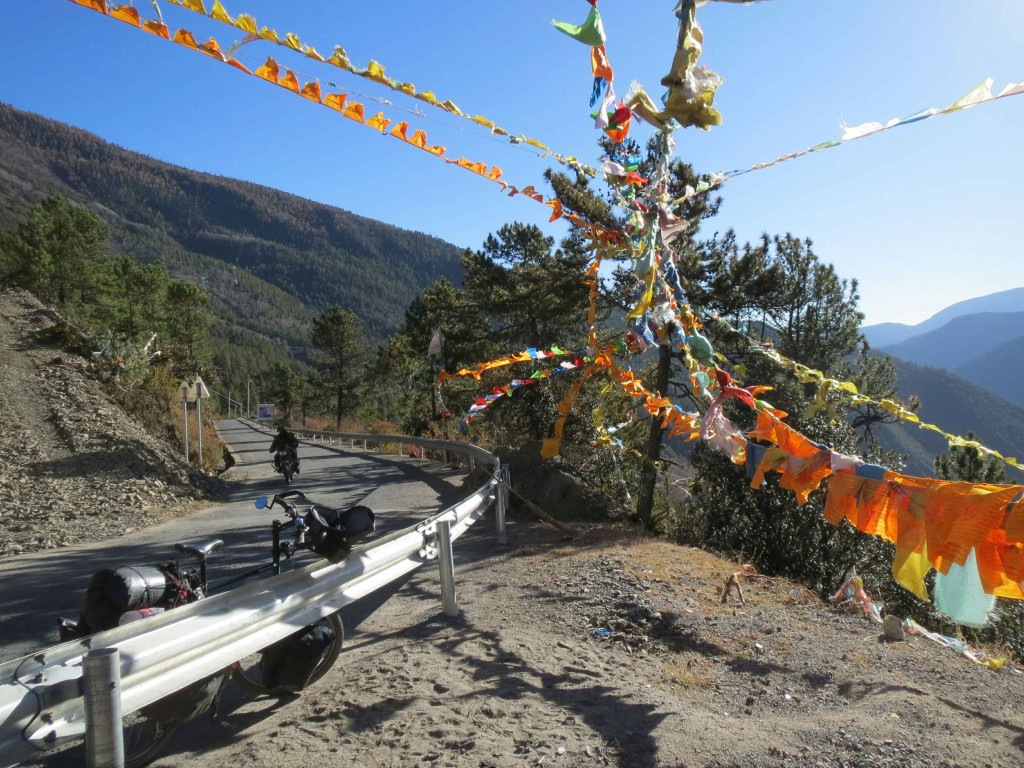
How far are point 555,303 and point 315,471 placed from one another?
34.4ft

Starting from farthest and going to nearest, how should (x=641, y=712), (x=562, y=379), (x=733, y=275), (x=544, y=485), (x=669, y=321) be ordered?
(x=562, y=379) < (x=733, y=275) < (x=544, y=485) < (x=669, y=321) < (x=641, y=712)

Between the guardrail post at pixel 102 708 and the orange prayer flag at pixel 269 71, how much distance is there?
409 cm

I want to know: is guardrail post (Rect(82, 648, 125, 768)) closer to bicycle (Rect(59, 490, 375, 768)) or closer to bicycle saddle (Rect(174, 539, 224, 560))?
bicycle (Rect(59, 490, 375, 768))

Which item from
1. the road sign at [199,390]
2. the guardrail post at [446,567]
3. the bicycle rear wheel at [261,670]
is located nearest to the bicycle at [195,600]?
the bicycle rear wheel at [261,670]

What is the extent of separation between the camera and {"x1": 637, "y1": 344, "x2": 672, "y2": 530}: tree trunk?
37.5 ft

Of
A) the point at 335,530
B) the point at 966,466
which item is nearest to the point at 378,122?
the point at 335,530

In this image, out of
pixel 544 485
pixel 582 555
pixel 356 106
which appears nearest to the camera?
pixel 356 106

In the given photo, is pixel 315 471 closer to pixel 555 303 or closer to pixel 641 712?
pixel 555 303

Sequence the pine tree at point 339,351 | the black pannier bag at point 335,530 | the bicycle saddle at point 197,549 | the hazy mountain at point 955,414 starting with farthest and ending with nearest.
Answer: the hazy mountain at point 955,414 → the pine tree at point 339,351 → the black pannier bag at point 335,530 → the bicycle saddle at point 197,549

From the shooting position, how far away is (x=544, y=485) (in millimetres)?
11273

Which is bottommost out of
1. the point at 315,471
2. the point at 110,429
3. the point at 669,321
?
the point at 315,471

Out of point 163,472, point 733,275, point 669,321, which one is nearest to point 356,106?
point 669,321

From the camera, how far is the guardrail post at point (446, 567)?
17.5 ft

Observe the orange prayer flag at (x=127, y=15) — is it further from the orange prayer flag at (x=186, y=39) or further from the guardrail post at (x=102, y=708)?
the guardrail post at (x=102, y=708)
